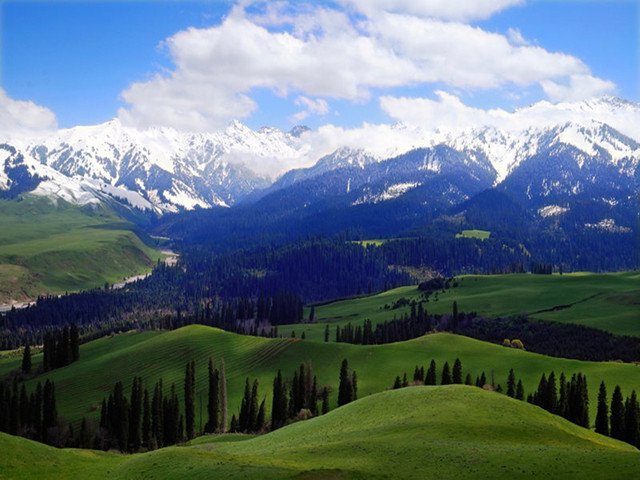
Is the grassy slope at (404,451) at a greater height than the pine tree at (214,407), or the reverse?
the grassy slope at (404,451)

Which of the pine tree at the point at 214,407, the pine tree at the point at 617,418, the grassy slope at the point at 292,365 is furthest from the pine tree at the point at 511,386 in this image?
the pine tree at the point at 214,407

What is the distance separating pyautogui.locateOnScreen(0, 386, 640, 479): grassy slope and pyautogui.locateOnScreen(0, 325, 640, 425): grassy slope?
65.2 metres

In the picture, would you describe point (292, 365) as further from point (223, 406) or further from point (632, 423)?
point (632, 423)

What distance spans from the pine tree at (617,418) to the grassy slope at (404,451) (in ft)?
101

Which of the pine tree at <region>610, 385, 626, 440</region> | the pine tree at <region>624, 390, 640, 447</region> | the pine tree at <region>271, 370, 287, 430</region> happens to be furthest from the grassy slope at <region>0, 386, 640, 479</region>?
the pine tree at <region>271, 370, 287, 430</region>

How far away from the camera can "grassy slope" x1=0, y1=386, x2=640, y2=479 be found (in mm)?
54062

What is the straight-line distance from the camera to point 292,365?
579ft

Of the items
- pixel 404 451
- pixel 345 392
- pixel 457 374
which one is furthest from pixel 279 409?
pixel 404 451

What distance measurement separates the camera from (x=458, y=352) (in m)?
181

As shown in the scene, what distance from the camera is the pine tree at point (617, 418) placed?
115 metres

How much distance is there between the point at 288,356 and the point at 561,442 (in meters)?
116

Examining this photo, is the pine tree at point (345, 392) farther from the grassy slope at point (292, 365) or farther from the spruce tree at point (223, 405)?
the spruce tree at point (223, 405)

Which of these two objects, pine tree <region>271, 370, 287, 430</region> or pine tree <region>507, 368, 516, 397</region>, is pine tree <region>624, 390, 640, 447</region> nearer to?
pine tree <region>507, 368, 516, 397</region>

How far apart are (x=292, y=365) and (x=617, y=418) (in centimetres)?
8943
